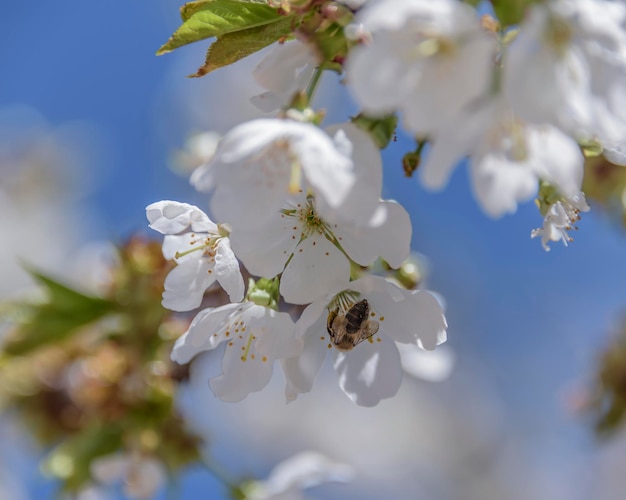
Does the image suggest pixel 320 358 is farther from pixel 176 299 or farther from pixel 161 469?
pixel 161 469

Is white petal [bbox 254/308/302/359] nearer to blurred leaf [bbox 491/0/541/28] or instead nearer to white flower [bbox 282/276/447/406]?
white flower [bbox 282/276/447/406]

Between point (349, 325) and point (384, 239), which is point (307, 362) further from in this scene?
point (384, 239)

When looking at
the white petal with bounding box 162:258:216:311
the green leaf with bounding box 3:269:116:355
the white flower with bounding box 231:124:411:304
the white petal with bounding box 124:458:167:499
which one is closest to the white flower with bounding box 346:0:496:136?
the white flower with bounding box 231:124:411:304

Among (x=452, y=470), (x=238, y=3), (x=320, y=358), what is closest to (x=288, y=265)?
(x=320, y=358)

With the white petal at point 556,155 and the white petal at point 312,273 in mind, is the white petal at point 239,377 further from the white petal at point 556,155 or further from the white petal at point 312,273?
the white petal at point 556,155

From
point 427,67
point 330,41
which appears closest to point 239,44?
point 330,41
